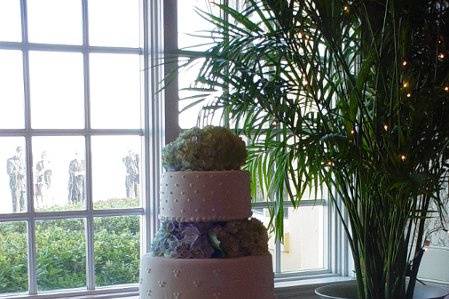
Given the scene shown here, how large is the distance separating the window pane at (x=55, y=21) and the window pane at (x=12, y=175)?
0.43 metres

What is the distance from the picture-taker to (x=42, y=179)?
225 centimetres

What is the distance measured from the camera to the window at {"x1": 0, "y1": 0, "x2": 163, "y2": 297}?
87.2 inches

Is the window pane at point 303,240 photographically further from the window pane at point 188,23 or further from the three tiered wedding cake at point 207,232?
the three tiered wedding cake at point 207,232

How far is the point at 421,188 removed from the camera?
1.77 meters

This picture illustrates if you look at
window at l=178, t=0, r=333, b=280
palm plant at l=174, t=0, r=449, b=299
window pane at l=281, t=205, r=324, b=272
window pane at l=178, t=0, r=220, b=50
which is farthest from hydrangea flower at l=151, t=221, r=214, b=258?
window pane at l=281, t=205, r=324, b=272

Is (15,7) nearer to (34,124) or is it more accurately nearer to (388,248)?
(34,124)

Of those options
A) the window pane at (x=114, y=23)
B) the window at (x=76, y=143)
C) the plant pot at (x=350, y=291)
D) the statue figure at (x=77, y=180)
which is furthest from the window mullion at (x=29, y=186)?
the plant pot at (x=350, y=291)

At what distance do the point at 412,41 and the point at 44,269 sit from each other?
1.66m

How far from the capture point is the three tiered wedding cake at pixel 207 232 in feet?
4.88

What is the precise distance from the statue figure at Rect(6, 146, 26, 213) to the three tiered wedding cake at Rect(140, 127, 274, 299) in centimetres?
85

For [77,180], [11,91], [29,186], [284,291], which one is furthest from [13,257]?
[284,291]

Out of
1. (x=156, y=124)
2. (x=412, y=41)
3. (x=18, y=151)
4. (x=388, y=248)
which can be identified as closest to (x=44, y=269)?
(x=18, y=151)

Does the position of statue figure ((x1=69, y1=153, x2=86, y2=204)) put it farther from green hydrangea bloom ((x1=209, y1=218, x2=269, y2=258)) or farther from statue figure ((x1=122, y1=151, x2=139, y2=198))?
green hydrangea bloom ((x1=209, y1=218, x2=269, y2=258))

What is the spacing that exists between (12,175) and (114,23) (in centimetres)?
75
